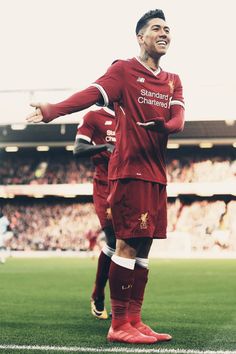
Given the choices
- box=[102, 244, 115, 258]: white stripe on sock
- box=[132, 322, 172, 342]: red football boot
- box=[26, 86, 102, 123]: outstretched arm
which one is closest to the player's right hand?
box=[26, 86, 102, 123]: outstretched arm

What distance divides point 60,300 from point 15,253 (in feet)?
79.6

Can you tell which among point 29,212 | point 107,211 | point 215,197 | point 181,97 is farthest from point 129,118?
point 29,212

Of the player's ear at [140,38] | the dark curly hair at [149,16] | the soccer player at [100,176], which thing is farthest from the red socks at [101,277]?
the dark curly hair at [149,16]

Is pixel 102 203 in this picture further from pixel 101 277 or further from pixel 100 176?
pixel 101 277

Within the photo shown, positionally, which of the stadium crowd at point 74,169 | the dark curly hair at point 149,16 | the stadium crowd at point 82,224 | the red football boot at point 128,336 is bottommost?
the stadium crowd at point 82,224

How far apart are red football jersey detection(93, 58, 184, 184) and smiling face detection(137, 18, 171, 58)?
0.15 meters

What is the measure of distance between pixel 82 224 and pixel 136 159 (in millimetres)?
30642

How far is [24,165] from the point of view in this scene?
1490 inches

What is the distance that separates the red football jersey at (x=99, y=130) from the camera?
643cm

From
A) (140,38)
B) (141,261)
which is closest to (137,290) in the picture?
(141,261)

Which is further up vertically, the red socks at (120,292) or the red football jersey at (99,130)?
the red football jersey at (99,130)

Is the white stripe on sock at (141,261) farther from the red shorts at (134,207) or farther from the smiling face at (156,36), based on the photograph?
the smiling face at (156,36)

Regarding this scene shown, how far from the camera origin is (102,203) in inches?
249

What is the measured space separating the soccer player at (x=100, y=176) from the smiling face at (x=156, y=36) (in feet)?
5.15
